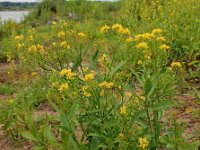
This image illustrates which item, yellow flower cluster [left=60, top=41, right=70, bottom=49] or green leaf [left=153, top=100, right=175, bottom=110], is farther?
yellow flower cluster [left=60, top=41, right=70, bottom=49]

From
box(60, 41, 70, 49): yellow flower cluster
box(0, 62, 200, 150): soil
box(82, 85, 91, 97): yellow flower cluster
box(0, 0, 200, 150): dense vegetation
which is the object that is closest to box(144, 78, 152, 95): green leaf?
box(0, 0, 200, 150): dense vegetation

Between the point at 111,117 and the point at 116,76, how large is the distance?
213mm

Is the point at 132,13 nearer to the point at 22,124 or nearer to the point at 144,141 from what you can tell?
the point at 22,124

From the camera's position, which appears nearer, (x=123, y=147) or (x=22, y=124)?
(x=123, y=147)

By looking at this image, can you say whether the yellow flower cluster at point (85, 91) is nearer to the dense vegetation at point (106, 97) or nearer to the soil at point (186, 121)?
the dense vegetation at point (106, 97)

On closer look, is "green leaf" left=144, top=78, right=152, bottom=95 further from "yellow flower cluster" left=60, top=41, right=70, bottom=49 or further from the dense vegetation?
"yellow flower cluster" left=60, top=41, right=70, bottom=49

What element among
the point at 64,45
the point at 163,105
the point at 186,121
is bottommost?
the point at 186,121

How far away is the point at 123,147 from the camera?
73.9 inches

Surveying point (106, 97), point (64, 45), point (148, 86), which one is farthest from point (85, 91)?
point (64, 45)

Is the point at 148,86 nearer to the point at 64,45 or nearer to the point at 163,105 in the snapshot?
the point at 163,105

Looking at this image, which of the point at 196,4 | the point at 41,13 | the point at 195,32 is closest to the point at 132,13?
the point at 196,4

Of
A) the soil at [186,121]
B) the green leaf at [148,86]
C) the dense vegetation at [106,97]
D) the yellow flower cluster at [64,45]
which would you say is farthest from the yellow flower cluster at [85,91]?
the soil at [186,121]

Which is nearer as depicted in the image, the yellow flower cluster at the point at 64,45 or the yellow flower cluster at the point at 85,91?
the yellow flower cluster at the point at 85,91

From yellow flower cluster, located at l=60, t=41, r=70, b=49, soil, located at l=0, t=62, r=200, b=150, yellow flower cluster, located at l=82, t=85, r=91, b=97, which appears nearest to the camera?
yellow flower cluster, located at l=82, t=85, r=91, b=97
